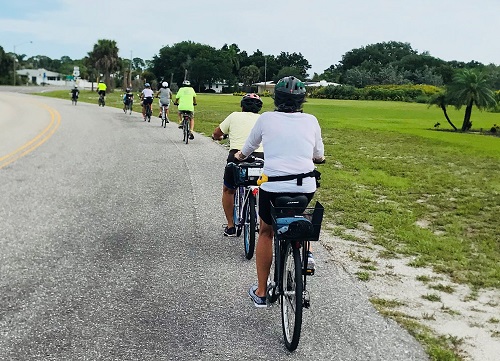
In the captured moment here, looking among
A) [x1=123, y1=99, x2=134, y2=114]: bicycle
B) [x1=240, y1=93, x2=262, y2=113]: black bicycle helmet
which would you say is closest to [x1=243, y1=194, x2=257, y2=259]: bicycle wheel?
[x1=240, y1=93, x2=262, y2=113]: black bicycle helmet

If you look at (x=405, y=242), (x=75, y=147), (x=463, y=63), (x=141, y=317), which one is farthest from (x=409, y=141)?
(x=463, y=63)

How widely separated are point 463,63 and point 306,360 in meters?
181

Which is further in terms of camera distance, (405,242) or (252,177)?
(405,242)

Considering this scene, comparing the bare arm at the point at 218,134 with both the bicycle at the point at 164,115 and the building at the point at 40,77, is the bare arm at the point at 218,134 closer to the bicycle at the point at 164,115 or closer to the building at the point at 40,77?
the bicycle at the point at 164,115

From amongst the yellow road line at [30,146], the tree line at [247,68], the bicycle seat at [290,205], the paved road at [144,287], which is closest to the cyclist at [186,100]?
the yellow road line at [30,146]

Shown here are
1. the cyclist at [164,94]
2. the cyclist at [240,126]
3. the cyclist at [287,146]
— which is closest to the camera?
the cyclist at [287,146]

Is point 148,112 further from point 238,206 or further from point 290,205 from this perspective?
point 290,205

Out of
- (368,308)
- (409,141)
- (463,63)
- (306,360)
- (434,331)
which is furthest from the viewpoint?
(463,63)

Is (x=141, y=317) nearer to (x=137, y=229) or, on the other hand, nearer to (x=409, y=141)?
(x=137, y=229)

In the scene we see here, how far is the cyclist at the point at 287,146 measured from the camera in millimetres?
4742

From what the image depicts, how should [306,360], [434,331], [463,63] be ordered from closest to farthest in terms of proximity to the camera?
[306,360], [434,331], [463,63]

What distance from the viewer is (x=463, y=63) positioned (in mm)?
170500

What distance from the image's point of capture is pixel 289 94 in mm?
4797

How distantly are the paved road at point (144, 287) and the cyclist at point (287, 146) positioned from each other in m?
0.83
